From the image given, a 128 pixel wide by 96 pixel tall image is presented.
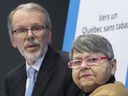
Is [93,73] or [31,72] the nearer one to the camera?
[93,73]

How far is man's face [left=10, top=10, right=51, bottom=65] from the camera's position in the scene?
218 cm

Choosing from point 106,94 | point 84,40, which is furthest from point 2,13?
point 106,94

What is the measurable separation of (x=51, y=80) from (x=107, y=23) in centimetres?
78

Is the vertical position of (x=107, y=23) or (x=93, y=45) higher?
(x=107, y=23)

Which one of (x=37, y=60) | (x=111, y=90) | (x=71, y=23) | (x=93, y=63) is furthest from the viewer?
(x=71, y=23)

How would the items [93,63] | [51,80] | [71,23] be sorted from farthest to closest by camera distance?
[71,23], [51,80], [93,63]

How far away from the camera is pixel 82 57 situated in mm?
1560

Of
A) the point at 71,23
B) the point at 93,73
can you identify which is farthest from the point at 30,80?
the point at 71,23

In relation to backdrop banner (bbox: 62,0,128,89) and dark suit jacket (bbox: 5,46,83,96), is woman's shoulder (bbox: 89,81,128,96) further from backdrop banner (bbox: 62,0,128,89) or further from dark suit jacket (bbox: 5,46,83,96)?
backdrop banner (bbox: 62,0,128,89)

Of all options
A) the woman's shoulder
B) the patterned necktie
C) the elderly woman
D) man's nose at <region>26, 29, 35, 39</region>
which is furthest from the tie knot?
the woman's shoulder

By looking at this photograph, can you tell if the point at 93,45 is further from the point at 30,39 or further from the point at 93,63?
the point at 30,39

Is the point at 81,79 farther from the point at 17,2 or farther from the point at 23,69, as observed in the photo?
the point at 17,2

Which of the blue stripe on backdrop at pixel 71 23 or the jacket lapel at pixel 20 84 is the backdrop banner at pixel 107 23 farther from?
the jacket lapel at pixel 20 84

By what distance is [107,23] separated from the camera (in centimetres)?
230
